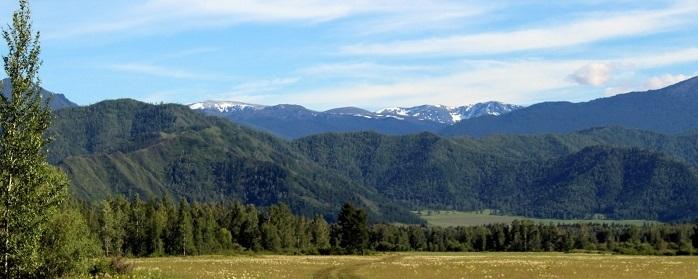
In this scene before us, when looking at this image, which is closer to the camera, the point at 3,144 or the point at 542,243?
the point at 3,144

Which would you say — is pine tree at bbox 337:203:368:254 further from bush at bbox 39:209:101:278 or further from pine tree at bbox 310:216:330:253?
bush at bbox 39:209:101:278

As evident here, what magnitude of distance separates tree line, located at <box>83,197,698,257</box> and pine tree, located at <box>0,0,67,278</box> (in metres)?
72.7

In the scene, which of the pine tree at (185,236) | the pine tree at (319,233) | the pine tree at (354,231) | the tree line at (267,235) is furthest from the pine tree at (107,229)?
the pine tree at (319,233)

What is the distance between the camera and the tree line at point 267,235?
134 meters

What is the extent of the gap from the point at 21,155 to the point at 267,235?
120133 millimetres

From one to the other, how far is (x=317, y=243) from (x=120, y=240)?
194ft

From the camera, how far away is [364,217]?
477 feet

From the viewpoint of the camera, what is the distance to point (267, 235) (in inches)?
6038

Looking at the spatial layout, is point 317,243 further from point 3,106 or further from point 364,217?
point 3,106

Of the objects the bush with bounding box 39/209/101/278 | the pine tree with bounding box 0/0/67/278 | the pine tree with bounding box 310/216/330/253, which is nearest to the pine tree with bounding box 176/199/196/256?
the pine tree with bounding box 310/216/330/253

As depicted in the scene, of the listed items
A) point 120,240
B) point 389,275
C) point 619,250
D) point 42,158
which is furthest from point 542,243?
point 42,158

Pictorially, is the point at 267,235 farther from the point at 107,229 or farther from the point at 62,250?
the point at 62,250

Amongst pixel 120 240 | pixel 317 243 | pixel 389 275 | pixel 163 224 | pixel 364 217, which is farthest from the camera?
pixel 317 243

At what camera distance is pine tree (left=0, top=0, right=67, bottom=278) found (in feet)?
113
